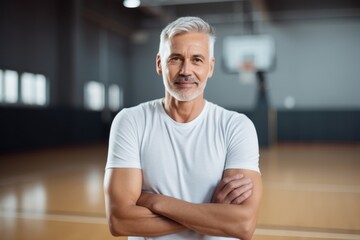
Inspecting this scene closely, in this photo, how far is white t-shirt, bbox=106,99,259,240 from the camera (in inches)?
58.4

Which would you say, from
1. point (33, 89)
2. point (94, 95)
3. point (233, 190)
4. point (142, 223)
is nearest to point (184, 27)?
point (233, 190)

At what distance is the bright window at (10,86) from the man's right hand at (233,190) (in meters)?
8.58

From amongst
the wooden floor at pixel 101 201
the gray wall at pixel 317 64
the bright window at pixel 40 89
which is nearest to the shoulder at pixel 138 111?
the wooden floor at pixel 101 201

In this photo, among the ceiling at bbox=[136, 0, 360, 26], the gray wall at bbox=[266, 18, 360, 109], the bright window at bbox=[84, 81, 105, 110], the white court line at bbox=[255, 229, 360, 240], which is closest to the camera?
the white court line at bbox=[255, 229, 360, 240]

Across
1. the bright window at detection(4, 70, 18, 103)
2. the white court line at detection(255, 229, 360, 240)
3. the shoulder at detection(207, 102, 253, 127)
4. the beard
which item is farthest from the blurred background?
the beard

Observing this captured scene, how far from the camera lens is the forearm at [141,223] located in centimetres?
146

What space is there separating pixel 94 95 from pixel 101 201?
9477 mm

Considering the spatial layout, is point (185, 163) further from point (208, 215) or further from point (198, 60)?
point (198, 60)

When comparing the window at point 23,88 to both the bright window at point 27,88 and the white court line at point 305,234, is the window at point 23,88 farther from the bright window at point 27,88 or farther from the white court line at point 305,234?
the white court line at point 305,234

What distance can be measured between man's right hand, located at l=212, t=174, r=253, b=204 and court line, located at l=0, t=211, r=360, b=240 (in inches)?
65.0

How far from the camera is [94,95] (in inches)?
524

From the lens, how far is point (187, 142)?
4.91 feet

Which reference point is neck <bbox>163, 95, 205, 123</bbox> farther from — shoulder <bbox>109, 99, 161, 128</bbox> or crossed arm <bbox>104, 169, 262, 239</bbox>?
crossed arm <bbox>104, 169, 262, 239</bbox>

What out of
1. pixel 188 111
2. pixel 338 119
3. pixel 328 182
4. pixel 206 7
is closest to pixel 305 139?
pixel 338 119
